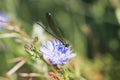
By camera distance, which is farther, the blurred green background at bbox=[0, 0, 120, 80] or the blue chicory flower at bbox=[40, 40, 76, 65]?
the blurred green background at bbox=[0, 0, 120, 80]

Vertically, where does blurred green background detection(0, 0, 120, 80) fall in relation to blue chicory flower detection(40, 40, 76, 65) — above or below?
above

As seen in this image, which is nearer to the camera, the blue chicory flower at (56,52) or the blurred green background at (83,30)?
the blue chicory flower at (56,52)

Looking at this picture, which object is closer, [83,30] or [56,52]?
[56,52]

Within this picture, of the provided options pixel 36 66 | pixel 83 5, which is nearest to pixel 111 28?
pixel 83 5

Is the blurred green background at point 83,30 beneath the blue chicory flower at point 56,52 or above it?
above

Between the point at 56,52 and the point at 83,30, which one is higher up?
the point at 83,30
